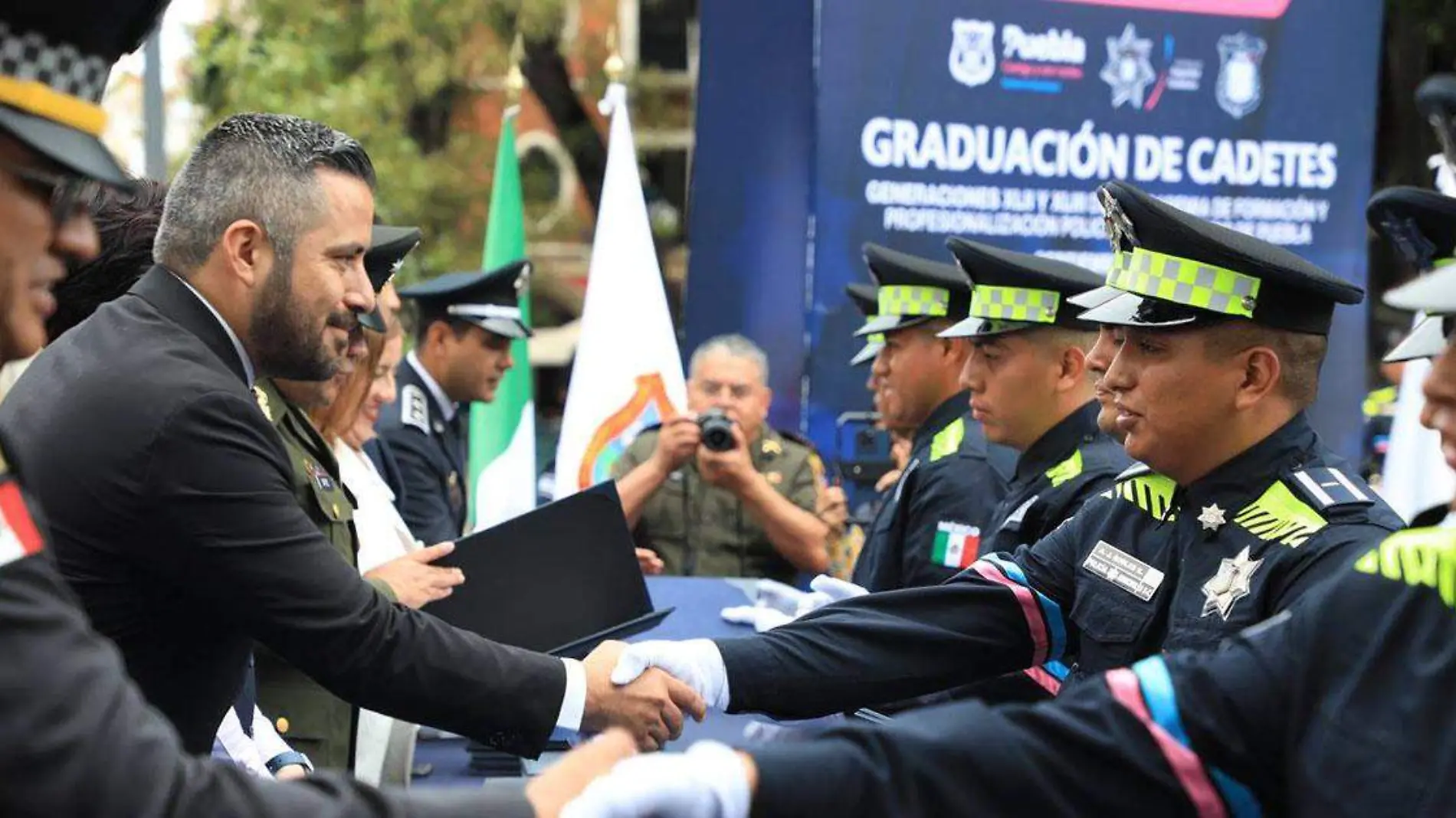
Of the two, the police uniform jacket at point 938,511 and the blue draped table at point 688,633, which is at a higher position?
the police uniform jacket at point 938,511

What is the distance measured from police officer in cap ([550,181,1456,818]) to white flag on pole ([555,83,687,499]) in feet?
17.1

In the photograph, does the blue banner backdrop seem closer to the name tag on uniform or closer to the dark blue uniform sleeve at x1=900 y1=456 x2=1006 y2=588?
the dark blue uniform sleeve at x1=900 y1=456 x2=1006 y2=588

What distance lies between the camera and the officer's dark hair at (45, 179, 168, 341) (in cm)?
353

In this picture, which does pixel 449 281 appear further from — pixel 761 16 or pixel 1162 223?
pixel 1162 223

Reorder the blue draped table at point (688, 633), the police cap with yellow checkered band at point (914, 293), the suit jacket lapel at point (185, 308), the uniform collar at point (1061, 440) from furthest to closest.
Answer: the police cap with yellow checkered band at point (914, 293) → the uniform collar at point (1061, 440) → the blue draped table at point (688, 633) → the suit jacket lapel at point (185, 308)

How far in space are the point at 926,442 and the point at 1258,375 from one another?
7.01 ft

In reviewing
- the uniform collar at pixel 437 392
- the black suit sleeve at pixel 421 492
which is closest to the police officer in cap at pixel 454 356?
the uniform collar at pixel 437 392

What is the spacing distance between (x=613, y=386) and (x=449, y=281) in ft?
3.78

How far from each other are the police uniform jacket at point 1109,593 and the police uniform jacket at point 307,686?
1021 millimetres

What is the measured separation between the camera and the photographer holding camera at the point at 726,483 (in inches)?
253

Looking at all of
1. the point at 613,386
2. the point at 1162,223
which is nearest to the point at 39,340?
the point at 1162,223

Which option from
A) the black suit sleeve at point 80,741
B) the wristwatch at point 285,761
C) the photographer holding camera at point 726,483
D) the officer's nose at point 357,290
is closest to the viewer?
the black suit sleeve at point 80,741

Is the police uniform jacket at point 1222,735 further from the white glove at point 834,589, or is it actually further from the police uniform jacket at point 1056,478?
the police uniform jacket at point 1056,478

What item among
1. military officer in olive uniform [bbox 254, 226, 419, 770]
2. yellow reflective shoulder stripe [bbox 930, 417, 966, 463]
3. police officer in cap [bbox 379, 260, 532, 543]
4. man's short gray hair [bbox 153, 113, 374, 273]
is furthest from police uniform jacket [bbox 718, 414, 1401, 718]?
police officer in cap [bbox 379, 260, 532, 543]
